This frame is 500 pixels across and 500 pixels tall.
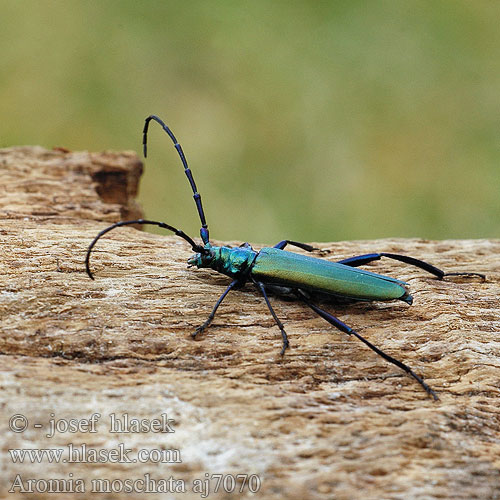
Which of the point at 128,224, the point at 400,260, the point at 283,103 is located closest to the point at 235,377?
the point at 128,224

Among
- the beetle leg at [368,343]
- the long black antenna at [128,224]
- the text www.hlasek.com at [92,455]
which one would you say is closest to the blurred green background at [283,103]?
the long black antenna at [128,224]

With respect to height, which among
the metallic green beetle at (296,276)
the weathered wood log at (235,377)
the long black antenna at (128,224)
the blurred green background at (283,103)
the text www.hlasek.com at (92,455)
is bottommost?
the text www.hlasek.com at (92,455)

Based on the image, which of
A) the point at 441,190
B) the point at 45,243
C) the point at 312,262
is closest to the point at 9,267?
the point at 45,243

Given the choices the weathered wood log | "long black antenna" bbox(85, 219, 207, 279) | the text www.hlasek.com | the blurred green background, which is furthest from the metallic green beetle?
the blurred green background

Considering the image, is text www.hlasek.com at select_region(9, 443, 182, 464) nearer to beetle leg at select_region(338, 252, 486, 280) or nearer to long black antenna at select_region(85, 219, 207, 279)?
long black antenna at select_region(85, 219, 207, 279)

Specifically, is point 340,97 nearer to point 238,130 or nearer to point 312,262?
point 238,130

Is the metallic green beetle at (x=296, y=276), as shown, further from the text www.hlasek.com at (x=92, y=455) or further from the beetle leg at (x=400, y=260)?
the text www.hlasek.com at (x=92, y=455)
